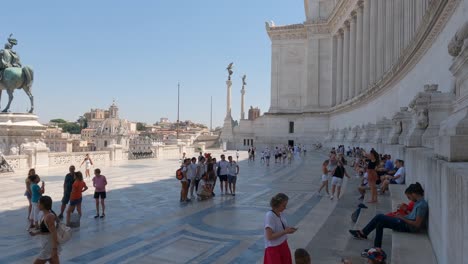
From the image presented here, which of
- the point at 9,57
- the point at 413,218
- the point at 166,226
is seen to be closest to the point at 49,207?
the point at 166,226

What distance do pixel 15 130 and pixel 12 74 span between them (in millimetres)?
3425

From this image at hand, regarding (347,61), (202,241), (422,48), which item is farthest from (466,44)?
(347,61)

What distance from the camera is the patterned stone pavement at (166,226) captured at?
22.0ft

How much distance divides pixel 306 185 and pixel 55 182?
10.6 m

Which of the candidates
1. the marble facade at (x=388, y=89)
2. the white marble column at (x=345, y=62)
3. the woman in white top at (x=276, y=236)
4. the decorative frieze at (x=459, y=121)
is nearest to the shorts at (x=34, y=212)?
the woman in white top at (x=276, y=236)

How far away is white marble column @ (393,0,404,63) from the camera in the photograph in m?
21.7

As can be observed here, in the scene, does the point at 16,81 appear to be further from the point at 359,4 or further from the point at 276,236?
the point at 359,4

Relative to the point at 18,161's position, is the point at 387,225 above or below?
above

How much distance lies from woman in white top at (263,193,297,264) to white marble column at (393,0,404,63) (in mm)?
19924

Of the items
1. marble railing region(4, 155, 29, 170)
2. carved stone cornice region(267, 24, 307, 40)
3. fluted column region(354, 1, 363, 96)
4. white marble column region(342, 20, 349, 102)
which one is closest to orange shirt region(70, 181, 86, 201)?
marble railing region(4, 155, 29, 170)

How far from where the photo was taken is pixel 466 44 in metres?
3.81

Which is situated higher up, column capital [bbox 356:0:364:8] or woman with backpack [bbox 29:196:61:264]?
column capital [bbox 356:0:364:8]

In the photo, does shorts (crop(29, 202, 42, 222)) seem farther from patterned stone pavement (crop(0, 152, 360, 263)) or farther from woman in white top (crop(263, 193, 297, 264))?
woman in white top (crop(263, 193, 297, 264))

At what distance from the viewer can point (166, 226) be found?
8.75 metres
